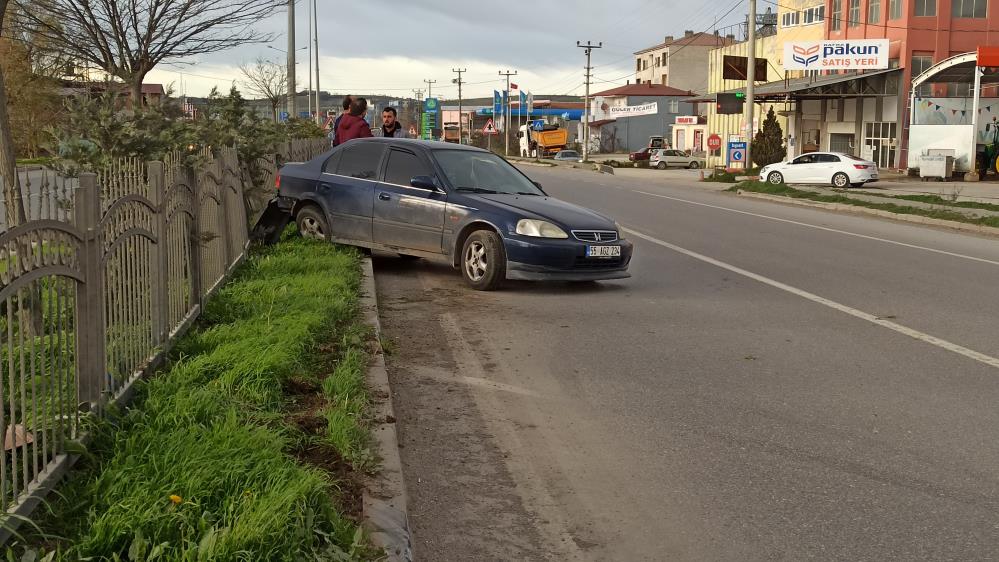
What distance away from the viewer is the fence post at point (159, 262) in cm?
→ 639

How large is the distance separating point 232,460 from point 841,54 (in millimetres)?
45335

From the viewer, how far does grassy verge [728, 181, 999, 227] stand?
2078 cm

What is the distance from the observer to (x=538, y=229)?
11.0 m

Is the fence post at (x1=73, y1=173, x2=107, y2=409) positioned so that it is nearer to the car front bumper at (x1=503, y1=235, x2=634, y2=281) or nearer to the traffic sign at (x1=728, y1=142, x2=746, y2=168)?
the car front bumper at (x1=503, y1=235, x2=634, y2=281)

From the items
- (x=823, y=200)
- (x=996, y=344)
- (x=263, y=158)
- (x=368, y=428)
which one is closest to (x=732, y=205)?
(x=823, y=200)

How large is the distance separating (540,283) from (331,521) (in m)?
8.12

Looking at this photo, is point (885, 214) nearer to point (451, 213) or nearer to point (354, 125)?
point (354, 125)

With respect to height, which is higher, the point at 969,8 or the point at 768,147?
the point at 969,8

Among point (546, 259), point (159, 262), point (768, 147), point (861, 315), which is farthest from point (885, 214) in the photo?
point (768, 147)

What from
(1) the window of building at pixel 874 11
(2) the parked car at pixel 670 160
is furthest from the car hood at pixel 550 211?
(2) the parked car at pixel 670 160

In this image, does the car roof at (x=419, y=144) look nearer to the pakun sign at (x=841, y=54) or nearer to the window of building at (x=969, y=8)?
the pakun sign at (x=841, y=54)

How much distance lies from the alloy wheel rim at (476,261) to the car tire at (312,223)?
239 centimetres

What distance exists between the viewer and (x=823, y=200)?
27.8 m

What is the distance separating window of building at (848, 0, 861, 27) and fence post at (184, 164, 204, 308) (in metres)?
48.6
